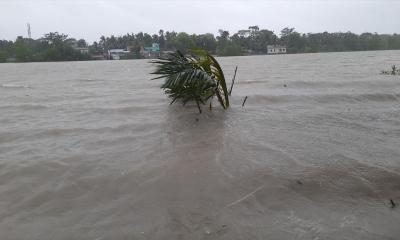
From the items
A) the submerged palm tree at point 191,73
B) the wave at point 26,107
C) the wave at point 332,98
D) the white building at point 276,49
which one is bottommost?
the wave at point 332,98

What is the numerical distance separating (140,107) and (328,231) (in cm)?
640

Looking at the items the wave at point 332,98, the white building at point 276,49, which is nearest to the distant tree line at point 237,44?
the white building at point 276,49

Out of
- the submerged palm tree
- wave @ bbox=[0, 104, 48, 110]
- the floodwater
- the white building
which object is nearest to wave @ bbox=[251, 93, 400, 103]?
the floodwater

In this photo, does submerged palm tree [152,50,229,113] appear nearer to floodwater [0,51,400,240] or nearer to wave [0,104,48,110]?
floodwater [0,51,400,240]

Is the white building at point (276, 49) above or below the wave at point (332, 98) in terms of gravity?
above

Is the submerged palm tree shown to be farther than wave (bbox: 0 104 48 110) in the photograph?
No

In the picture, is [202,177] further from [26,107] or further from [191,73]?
[26,107]

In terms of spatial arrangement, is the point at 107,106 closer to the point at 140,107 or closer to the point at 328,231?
the point at 140,107

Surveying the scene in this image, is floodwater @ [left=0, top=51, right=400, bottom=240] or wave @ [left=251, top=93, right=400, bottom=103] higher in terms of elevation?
wave @ [left=251, top=93, right=400, bottom=103]

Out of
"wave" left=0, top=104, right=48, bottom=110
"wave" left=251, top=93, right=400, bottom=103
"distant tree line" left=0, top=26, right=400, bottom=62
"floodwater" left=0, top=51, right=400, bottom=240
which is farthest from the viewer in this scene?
"distant tree line" left=0, top=26, right=400, bottom=62

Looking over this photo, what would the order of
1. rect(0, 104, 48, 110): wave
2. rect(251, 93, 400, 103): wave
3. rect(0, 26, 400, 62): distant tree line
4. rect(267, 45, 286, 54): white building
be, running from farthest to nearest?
Answer: rect(267, 45, 286, 54): white building, rect(0, 26, 400, 62): distant tree line, rect(251, 93, 400, 103): wave, rect(0, 104, 48, 110): wave

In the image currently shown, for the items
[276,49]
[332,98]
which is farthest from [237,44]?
[332,98]

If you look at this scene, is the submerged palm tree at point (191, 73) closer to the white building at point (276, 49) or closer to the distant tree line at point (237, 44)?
the distant tree line at point (237, 44)

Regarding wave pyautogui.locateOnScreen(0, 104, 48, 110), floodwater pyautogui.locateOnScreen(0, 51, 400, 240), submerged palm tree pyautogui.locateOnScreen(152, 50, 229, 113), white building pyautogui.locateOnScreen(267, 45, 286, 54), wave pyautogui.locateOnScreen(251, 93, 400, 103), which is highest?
white building pyautogui.locateOnScreen(267, 45, 286, 54)
